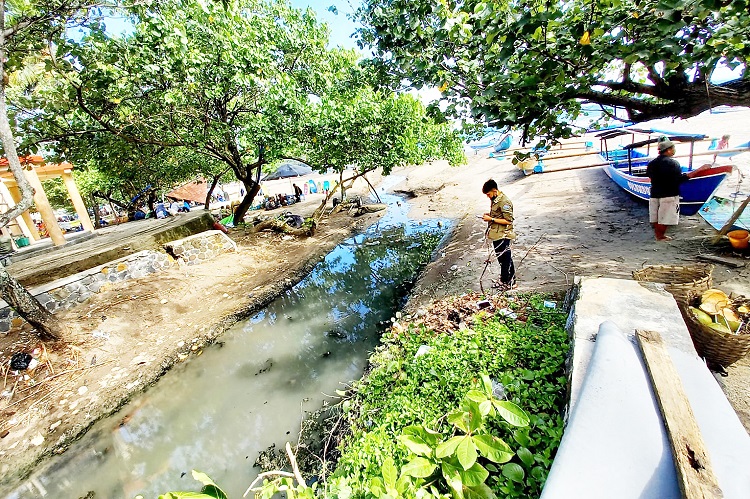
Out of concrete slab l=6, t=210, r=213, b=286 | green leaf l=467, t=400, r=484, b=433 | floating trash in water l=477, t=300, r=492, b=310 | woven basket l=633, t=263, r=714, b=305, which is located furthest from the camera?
concrete slab l=6, t=210, r=213, b=286

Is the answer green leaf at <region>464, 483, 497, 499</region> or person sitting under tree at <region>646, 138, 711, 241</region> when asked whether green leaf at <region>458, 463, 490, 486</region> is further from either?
person sitting under tree at <region>646, 138, 711, 241</region>

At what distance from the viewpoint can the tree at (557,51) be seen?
8.90 feet

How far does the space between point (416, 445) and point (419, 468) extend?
107 mm

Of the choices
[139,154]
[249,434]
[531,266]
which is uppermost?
[139,154]

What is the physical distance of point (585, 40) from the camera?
2.94 metres

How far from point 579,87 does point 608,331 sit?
9.67 feet

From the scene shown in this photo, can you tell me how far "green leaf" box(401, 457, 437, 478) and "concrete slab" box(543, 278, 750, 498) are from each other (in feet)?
1.85

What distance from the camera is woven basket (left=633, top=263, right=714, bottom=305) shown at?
3172 millimetres

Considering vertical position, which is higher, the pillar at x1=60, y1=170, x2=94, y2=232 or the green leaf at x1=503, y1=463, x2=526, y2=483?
the pillar at x1=60, y1=170, x2=94, y2=232

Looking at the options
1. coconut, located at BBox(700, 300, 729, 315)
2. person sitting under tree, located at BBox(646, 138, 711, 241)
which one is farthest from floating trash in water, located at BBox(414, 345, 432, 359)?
person sitting under tree, located at BBox(646, 138, 711, 241)

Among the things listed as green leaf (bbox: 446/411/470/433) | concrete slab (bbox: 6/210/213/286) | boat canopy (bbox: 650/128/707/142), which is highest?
concrete slab (bbox: 6/210/213/286)

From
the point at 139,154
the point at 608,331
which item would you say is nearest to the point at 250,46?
the point at 139,154

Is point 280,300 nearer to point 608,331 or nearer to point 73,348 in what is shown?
point 73,348

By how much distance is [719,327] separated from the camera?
2.74 meters
